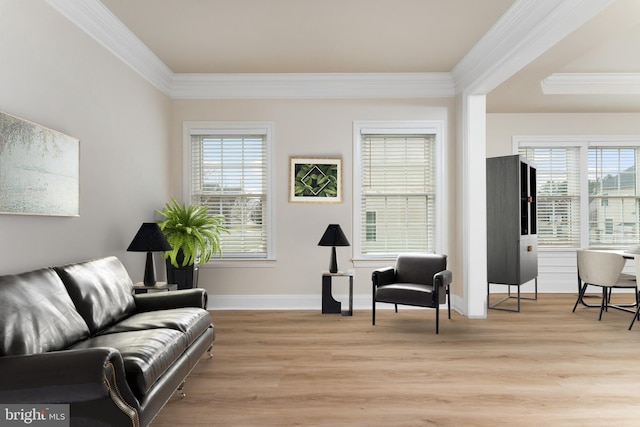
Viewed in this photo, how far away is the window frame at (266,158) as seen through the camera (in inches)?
226

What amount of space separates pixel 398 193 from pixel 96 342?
13.5 feet

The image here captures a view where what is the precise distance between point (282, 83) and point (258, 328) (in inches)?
119

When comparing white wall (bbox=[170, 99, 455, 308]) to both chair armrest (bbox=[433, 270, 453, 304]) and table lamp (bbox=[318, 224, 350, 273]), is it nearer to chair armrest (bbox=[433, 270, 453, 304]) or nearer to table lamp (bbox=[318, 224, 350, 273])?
table lamp (bbox=[318, 224, 350, 273])

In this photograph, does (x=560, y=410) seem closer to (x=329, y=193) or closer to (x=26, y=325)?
(x=26, y=325)

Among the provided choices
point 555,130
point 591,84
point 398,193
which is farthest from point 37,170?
point 555,130

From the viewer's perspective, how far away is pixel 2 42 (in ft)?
8.97

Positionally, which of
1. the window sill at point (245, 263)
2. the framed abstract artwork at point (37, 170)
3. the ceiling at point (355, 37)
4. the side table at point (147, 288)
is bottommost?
the side table at point (147, 288)

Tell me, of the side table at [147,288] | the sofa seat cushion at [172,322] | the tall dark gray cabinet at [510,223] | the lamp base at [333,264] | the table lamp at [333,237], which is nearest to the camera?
the sofa seat cushion at [172,322]

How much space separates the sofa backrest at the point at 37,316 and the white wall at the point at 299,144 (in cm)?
306

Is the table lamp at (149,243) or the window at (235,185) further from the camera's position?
the window at (235,185)

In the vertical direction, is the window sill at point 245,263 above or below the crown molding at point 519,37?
below

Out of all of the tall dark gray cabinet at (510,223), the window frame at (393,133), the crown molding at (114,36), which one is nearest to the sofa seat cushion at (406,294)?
the window frame at (393,133)

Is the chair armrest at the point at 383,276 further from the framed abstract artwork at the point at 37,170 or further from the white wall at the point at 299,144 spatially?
the framed abstract artwork at the point at 37,170

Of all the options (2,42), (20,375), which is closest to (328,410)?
(20,375)
